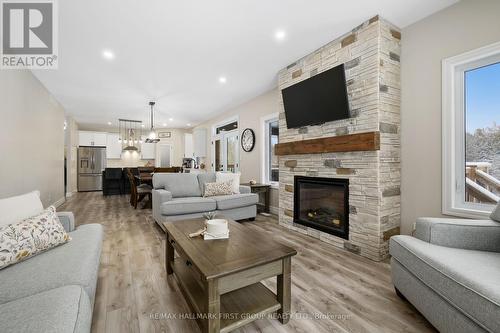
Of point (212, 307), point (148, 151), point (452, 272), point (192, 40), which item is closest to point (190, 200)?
point (192, 40)

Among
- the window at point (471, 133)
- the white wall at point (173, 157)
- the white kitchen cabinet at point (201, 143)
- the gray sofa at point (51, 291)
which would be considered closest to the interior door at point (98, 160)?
the white wall at point (173, 157)

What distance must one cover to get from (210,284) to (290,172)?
104 inches

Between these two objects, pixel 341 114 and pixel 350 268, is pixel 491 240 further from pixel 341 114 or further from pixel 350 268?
pixel 341 114

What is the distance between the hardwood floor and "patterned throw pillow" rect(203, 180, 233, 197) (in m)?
1.27

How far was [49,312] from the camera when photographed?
0.93 metres

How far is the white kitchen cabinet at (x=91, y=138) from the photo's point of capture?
8586 mm

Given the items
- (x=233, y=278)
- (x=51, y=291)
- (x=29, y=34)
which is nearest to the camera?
(x=51, y=291)

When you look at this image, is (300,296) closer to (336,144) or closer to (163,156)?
(336,144)

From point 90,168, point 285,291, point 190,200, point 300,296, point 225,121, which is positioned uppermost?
point 225,121

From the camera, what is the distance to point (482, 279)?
45.7 inches

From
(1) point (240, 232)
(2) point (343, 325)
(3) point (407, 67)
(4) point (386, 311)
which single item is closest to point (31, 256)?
(1) point (240, 232)

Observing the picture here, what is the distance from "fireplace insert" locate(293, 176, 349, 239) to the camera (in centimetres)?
287

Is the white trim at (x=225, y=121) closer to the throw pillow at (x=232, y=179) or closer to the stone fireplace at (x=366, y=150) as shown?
the throw pillow at (x=232, y=179)

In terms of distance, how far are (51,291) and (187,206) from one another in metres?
2.40
